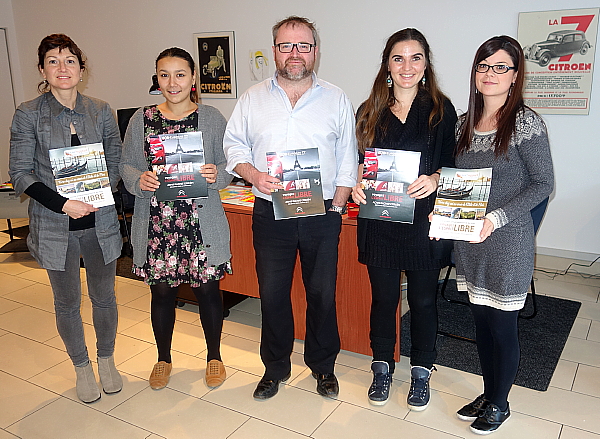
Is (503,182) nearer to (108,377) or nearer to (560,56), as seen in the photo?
(108,377)

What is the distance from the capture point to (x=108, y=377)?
2.69m

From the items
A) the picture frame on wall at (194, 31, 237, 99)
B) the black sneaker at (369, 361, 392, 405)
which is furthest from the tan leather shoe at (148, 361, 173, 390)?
the picture frame on wall at (194, 31, 237, 99)

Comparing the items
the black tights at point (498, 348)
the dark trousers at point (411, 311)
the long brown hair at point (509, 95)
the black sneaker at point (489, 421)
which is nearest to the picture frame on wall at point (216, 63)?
the dark trousers at point (411, 311)

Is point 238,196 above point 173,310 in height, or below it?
above

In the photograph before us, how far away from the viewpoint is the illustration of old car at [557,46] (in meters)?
4.10

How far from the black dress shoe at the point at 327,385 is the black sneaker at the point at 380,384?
6.8 inches

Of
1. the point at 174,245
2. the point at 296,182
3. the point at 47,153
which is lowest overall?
the point at 174,245

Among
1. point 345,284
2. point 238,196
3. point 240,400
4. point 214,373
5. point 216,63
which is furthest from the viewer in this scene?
point 216,63

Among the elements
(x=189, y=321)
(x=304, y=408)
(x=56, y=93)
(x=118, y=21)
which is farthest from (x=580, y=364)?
(x=118, y=21)

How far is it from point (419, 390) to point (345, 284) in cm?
68

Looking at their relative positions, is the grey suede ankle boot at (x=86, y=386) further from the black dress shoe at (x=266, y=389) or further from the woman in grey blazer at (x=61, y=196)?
the black dress shoe at (x=266, y=389)

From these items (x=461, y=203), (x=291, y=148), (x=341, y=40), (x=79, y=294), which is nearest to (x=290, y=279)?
(x=291, y=148)

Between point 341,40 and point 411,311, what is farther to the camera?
point 341,40

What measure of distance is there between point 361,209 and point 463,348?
132 centimetres
